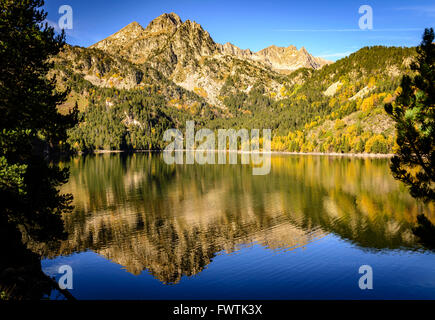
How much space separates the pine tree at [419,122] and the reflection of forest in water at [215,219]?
1868 centimetres

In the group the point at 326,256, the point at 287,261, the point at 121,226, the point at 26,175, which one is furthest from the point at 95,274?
the point at 326,256

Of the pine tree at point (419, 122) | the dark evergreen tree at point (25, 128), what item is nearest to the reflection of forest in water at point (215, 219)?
the dark evergreen tree at point (25, 128)

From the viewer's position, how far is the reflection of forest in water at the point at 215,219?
36375 mm

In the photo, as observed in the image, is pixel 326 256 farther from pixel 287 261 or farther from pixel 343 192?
pixel 343 192

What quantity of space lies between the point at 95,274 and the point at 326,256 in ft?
84.2

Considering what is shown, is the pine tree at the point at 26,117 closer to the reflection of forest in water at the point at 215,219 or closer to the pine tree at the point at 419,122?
the reflection of forest in water at the point at 215,219

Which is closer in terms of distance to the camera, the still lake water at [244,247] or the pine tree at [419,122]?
the pine tree at [419,122]

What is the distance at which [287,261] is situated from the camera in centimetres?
3350

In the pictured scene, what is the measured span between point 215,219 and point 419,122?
35853 mm

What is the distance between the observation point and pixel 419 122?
2202 centimetres

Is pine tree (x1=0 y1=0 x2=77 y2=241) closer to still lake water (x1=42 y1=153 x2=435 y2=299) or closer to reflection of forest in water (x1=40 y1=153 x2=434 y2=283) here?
still lake water (x1=42 y1=153 x2=435 y2=299)

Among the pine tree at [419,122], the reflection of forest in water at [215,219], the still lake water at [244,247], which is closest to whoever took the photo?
the pine tree at [419,122]

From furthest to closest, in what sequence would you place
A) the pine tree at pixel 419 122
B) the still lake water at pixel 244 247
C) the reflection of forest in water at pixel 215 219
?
the reflection of forest in water at pixel 215 219 → the still lake water at pixel 244 247 → the pine tree at pixel 419 122

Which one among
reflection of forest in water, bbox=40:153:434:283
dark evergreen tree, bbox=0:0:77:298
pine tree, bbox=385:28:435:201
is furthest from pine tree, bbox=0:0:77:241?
pine tree, bbox=385:28:435:201
